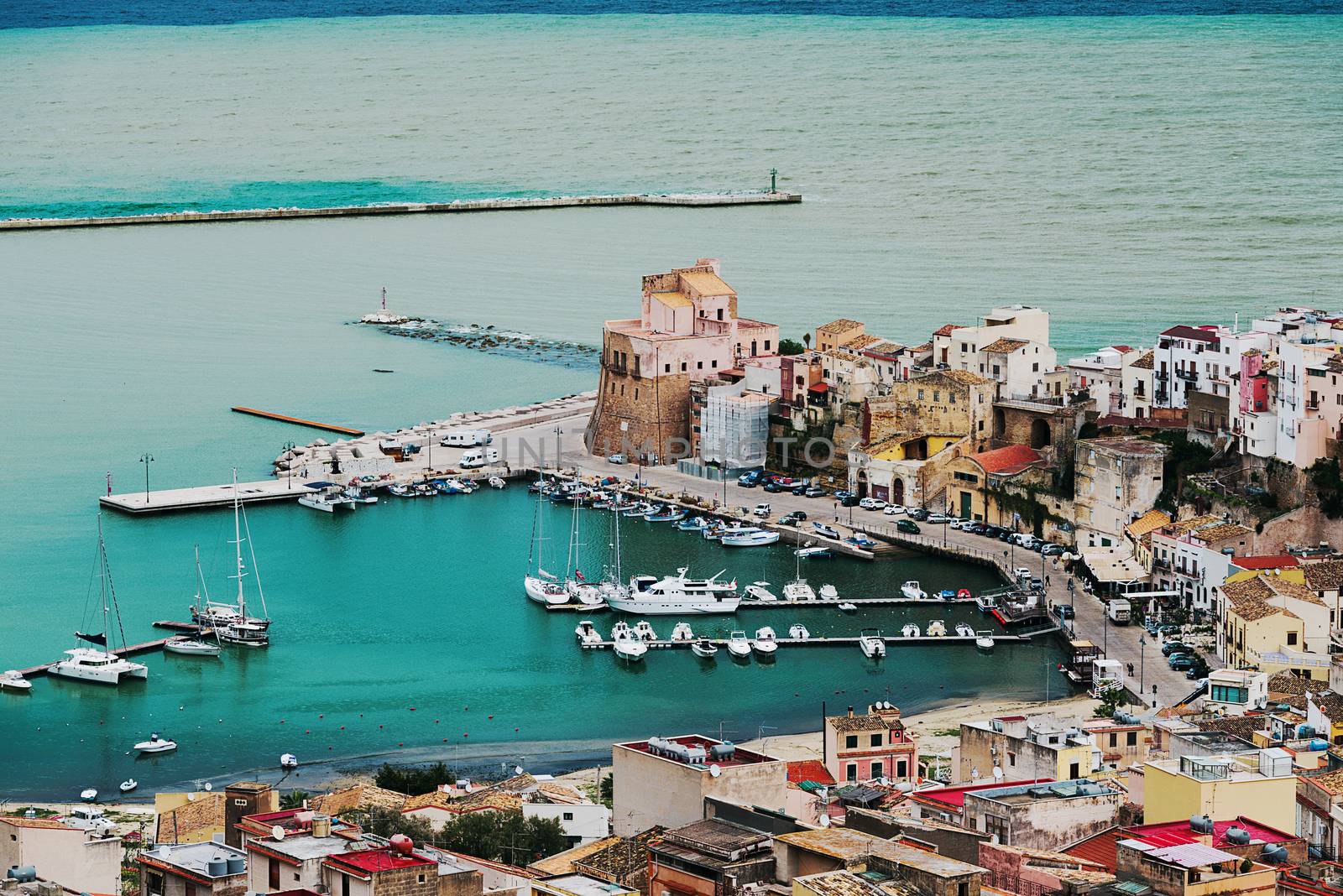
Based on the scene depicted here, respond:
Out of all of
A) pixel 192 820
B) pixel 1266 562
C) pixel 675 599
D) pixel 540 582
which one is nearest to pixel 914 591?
pixel 675 599

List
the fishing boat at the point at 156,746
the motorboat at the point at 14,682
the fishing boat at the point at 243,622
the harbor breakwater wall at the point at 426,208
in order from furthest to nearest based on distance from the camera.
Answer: the harbor breakwater wall at the point at 426,208, the fishing boat at the point at 243,622, the motorboat at the point at 14,682, the fishing boat at the point at 156,746

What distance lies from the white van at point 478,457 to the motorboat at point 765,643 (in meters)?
15.4

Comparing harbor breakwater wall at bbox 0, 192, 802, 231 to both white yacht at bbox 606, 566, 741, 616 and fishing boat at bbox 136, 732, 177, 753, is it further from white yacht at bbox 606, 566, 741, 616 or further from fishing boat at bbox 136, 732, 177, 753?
fishing boat at bbox 136, 732, 177, 753

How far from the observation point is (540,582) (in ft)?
148

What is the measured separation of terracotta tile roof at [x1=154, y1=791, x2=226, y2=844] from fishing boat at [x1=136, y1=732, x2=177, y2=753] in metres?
8.57

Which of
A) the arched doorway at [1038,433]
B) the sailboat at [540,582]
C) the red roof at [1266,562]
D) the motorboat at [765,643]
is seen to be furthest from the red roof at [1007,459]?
the motorboat at [765,643]

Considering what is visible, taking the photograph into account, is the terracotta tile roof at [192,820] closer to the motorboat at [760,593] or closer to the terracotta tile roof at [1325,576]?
the terracotta tile roof at [1325,576]

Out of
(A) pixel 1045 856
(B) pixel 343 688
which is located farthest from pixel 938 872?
(B) pixel 343 688

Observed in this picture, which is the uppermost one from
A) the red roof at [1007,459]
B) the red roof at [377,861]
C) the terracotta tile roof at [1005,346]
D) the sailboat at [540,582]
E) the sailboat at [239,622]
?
the terracotta tile roof at [1005,346]

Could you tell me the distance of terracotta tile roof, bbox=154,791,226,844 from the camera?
2617 cm

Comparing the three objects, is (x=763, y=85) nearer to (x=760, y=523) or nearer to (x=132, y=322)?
(x=132, y=322)

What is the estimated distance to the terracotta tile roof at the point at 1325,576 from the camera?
37969mm

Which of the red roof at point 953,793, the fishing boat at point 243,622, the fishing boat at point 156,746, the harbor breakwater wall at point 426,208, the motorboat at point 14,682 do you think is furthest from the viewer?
the harbor breakwater wall at point 426,208

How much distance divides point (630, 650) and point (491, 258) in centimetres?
5508
